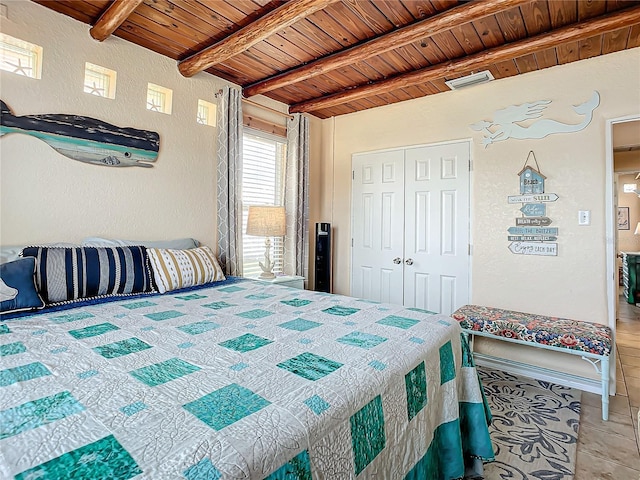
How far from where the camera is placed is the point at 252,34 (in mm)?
2408

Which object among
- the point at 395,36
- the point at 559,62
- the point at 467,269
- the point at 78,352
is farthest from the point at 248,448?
the point at 559,62

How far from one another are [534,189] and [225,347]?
2.92m

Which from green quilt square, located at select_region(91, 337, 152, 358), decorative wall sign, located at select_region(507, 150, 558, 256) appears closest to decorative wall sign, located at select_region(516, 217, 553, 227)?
decorative wall sign, located at select_region(507, 150, 558, 256)

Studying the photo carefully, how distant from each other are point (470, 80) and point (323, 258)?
2.37m

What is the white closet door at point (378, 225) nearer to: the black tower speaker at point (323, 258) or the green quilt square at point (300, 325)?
the black tower speaker at point (323, 258)

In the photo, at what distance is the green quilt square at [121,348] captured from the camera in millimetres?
1190

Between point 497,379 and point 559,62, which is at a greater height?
point 559,62

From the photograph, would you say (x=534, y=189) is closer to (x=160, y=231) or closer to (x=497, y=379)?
(x=497, y=379)

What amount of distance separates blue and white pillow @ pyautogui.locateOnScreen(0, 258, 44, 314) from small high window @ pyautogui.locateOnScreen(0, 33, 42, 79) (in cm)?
128

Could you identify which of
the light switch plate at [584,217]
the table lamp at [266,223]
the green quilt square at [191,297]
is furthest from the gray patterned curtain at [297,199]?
the light switch plate at [584,217]

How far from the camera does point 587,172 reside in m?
2.75

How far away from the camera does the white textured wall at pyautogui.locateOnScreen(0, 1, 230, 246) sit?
2148 millimetres

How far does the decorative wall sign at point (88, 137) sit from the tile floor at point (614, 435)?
348 cm

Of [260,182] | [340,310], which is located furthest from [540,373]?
[260,182]
